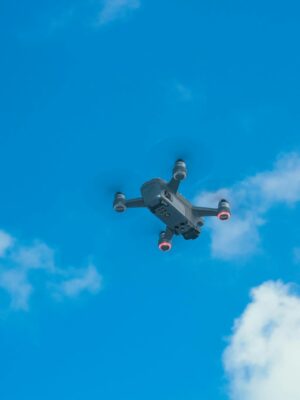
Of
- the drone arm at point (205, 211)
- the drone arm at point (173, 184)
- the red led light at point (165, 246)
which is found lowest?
the red led light at point (165, 246)

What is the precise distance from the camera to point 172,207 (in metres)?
23.8

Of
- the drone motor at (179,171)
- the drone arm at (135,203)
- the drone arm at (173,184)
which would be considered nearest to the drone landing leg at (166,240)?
the drone arm at (135,203)

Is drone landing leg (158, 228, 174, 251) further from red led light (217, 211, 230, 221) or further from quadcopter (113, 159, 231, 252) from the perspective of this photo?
red led light (217, 211, 230, 221)

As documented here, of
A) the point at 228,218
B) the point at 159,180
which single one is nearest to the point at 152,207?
the point at 159,180

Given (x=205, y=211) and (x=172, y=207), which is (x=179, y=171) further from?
(x=205, y=211)

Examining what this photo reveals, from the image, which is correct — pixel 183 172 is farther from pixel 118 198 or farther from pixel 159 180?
pixel 118 198

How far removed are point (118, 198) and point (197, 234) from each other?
9.54 ft

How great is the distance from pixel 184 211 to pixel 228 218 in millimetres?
1519

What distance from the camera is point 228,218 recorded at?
2470 cm

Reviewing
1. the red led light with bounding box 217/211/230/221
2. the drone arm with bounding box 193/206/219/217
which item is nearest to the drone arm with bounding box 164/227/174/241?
the drone arm with bounding box 193/206/219/217

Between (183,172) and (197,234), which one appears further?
(197,234)

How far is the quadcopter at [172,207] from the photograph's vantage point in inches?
930

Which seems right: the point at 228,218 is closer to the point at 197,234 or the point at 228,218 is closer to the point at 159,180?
the point at 197,234

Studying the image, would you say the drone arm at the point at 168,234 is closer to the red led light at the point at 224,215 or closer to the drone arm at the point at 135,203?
the drone arm at the point at 135,203
